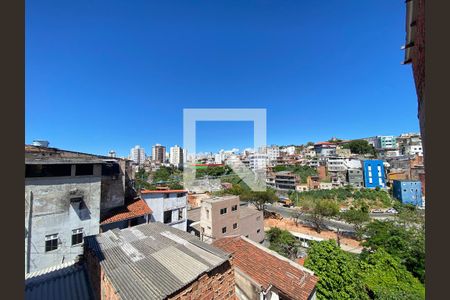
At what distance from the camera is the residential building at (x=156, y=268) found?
277 cm

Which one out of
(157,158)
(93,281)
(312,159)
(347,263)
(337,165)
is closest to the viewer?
(93,281)

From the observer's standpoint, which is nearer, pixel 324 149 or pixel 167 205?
pixel 167 205

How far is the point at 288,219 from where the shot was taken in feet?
85.2

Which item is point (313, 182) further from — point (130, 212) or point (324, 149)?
point (130, 212)

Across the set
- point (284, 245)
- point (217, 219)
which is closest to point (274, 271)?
point (217, 219)

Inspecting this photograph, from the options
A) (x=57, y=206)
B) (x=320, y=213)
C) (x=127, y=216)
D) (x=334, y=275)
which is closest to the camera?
(x=334, y=275)

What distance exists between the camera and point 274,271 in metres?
5.64

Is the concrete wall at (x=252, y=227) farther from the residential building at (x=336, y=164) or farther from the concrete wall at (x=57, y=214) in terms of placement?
the residential building at (x=336, y=164)

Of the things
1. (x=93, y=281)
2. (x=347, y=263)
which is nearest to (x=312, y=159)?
(x=347, y=263)

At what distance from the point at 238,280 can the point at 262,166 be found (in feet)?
154

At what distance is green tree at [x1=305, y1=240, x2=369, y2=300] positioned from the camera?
22.2 feet

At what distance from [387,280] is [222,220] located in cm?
892

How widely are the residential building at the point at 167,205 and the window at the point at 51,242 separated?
4108 mm

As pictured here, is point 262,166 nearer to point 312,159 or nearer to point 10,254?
point 312,159
